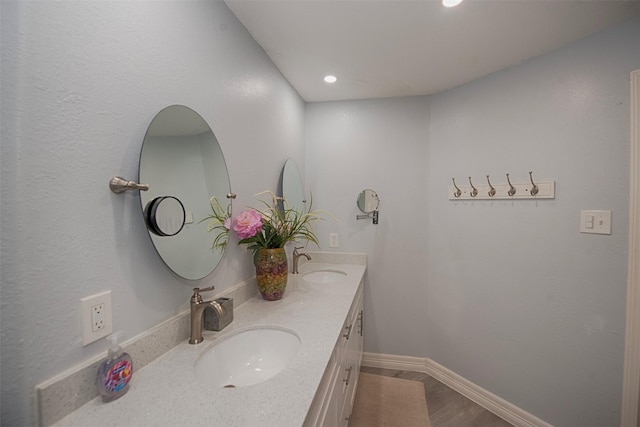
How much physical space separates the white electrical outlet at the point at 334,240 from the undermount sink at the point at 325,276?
0.28m

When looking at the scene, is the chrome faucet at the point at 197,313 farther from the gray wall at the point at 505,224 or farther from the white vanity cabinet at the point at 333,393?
the gray wall at the point at 505,224

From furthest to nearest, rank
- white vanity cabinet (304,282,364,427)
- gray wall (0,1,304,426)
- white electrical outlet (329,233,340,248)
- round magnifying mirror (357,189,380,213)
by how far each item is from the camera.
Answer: white electrical outlet (329,233,340,248) → round magnifying mirror (357,189,380,213) → white vanity cabinet (304,282,364,427) → gray wall (0,1,304,426)

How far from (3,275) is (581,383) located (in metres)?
2.42

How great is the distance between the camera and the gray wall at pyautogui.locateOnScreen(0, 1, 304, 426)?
506 millimetres

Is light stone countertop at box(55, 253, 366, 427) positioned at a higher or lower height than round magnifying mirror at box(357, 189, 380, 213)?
lower

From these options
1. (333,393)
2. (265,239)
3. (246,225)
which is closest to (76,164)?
(246,225)

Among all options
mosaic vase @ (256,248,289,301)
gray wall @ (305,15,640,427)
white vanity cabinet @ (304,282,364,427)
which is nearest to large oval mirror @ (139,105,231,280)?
mosaic vase @ (256,248,289,301)

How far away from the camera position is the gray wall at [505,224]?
51.9 inches

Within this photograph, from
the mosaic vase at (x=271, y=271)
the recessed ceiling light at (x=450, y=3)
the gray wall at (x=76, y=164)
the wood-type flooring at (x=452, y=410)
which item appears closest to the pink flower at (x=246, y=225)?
the mosaic vase at (x=271, y=271)

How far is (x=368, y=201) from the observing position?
2164 millimetres

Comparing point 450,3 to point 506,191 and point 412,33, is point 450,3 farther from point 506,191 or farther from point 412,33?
point 506,191

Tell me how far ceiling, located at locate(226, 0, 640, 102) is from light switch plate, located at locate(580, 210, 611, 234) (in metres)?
0.98

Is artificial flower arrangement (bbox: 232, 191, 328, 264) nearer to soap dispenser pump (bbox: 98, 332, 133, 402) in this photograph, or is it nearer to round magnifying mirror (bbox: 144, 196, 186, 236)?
round magnifying mirror (bbox: 144, 196, 186, 236)

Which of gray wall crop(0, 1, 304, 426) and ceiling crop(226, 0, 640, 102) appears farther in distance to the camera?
ceiling crop(226, 0, 640, 102)
